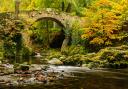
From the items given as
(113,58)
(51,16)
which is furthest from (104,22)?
(113,58)

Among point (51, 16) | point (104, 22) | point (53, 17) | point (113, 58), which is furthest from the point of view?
point (53, 17)

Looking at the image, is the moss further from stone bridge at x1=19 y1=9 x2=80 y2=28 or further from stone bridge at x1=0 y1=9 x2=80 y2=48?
stone bridge at x1=0 y1=9 x2=80 y2=48

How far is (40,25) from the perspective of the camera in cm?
4856

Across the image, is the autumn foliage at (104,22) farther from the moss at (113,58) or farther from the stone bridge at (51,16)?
the moss at (113,58)

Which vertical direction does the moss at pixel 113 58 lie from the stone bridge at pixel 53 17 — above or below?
below

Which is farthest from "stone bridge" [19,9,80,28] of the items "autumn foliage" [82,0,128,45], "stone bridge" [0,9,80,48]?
"autumn foliage" [82,0,128,45]

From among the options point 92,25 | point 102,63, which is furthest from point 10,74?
point 92,25

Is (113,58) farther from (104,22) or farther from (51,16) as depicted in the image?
(51,16)

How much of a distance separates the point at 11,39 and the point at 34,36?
22.8 meters

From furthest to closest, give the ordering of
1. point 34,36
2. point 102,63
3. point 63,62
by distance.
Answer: point 34,36
point 63,62
point 102,63

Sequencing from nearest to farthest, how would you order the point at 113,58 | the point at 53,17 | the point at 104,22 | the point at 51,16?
1. the point at 113,58
2. the point at 104,22
3. the point at 51,16
4. the point at 53,17

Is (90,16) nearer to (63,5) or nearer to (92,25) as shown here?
(92,25)

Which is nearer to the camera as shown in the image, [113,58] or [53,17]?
[113,58]

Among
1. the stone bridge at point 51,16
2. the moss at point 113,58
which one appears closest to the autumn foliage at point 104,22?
the stone bridge at point 51,16
